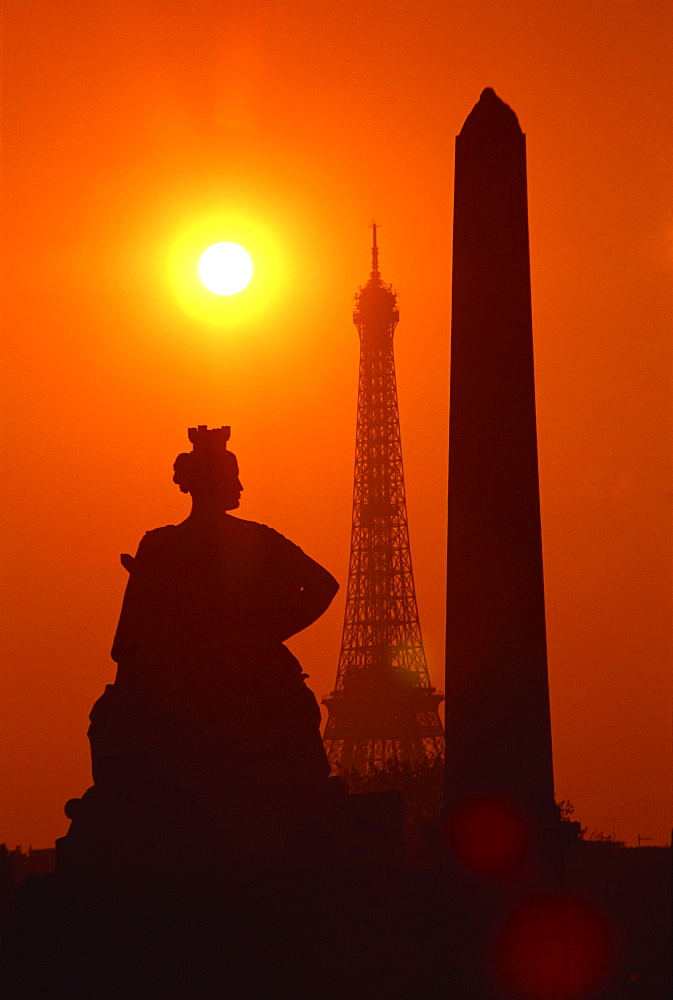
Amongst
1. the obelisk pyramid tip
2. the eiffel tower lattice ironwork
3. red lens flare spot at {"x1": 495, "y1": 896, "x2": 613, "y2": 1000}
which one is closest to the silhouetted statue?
red lens flare spot at {"x1": 495, "y1": 896, "x2": 613, "y2": 1000}

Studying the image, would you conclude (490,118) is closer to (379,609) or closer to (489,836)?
(489,836)

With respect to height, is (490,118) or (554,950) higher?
(490,118)

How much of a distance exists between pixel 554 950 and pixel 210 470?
157 inches

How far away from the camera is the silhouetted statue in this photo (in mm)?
11297

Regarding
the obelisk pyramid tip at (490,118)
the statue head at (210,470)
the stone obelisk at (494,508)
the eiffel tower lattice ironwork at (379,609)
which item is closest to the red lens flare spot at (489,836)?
the stone obelisk at (494,508)

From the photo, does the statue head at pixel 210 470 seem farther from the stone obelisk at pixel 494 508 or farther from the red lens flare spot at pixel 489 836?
the red lens flare spot at pixel 489 836

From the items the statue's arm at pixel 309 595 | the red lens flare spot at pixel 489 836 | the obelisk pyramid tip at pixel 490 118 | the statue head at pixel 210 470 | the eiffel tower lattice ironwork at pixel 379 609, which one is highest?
the eiffel tower lattice ironwork at pixel 379 609

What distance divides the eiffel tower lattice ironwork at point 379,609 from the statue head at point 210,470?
38.9 metres

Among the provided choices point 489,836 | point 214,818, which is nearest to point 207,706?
point 214,818

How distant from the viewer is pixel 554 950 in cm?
1159

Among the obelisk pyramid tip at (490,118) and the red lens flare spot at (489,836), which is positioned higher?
the obelisk pyramid tip at (490,118)

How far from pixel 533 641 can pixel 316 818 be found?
107 inches

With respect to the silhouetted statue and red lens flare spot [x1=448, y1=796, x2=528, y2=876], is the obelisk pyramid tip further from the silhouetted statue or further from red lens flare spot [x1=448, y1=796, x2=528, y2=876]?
red lens flare spot [x1=448, y1=796, x2=528, y2=876]

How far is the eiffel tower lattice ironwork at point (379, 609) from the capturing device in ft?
177
